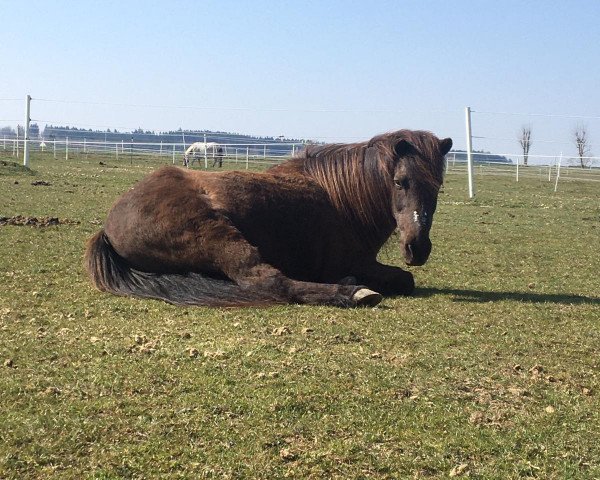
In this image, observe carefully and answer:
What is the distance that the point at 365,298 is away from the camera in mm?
5379

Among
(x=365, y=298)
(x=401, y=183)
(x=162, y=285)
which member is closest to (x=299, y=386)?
(x=365, y=298)

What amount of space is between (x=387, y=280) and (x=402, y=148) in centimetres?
117

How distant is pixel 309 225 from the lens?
6.11 m

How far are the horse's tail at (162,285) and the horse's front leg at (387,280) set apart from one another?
1119 millimetres

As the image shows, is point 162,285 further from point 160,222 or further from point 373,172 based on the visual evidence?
point 373,172

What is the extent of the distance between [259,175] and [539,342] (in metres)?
2.91

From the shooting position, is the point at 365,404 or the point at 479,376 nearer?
the point at 365,404

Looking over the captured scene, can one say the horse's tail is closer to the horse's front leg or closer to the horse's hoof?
the horse's hoof

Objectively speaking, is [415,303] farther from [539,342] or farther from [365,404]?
[365,404]

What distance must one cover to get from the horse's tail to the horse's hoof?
58 centimetres

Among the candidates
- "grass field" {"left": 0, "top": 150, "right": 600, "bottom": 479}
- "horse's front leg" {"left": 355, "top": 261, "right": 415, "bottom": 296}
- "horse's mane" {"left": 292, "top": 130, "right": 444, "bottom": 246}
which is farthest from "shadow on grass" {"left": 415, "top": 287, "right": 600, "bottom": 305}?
"horse's mane" {"left": 292, "top": 130, "right": 444, "bottom": 246}

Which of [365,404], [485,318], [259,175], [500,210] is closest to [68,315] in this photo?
[259,175]

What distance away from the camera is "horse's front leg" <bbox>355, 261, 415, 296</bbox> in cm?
614

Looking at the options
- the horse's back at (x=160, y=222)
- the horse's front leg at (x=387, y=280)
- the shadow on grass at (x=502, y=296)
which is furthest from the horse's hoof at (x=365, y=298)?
the horse's back at (x=160, y=222)
